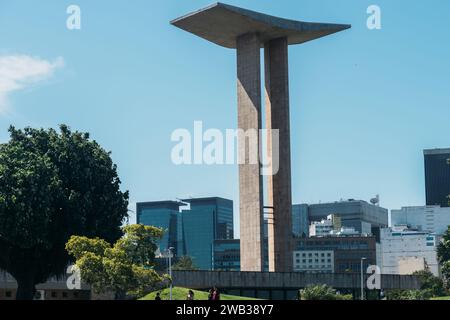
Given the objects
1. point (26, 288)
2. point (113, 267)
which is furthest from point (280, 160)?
point (26, 288)

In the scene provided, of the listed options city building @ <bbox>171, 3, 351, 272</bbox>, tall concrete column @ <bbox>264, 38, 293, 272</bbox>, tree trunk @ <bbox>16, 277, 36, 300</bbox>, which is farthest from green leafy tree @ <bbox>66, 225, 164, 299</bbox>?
tall concrete column @ <bbox>264, 38, 293, 272</bbox>

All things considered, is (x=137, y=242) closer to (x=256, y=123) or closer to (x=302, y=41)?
(x=256, y=123)

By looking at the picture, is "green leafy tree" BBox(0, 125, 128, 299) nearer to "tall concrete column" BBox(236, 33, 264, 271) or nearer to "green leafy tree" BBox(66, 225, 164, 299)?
"green leafy tree" BBox(66, 225, 164, 299)

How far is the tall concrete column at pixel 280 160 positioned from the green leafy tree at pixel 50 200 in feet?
61.2

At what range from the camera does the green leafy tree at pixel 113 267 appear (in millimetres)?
75125

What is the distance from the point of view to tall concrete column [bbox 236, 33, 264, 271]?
95.3 m

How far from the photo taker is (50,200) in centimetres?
8569

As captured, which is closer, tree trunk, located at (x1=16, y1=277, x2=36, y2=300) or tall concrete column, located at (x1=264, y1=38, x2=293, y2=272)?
tree trunk, located at (x1=16, y1=277, x2=36, y2=300)

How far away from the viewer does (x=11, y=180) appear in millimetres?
84750

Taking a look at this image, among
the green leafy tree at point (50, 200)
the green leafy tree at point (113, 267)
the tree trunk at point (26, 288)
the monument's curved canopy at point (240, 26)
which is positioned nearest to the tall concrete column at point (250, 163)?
the monument's curved canopy at point (240, 26)

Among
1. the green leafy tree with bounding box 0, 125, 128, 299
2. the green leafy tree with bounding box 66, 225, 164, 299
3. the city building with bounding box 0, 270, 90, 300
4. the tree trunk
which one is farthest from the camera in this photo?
the city building with bounding box 0, 270, 90, 300

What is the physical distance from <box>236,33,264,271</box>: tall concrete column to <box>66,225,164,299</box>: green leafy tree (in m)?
19.0
